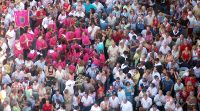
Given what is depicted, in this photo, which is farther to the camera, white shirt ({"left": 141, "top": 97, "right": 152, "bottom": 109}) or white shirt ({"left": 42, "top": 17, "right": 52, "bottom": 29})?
white shirt ({"left": 42, "top": 17, "right": 52, "bottom": 29})

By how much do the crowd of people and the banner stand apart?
10.2 inches

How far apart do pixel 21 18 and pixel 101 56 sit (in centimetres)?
449

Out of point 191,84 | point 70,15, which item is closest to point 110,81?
point 191,84

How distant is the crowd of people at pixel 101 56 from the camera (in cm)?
2081

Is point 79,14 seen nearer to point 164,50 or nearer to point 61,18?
point 61,18

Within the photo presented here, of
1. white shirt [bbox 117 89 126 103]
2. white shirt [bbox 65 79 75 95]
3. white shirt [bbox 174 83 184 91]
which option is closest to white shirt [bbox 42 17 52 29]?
white shirt [bbox 65 79 75 95]

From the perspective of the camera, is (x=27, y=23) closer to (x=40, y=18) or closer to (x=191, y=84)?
(x=40, y=18)

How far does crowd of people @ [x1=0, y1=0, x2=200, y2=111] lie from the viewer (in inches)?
819

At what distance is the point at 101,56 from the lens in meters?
22.7

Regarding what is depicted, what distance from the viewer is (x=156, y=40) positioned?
77.0 ft

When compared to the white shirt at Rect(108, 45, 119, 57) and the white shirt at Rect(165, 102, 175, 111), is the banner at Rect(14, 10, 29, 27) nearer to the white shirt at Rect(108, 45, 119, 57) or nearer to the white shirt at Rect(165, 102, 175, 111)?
the white shirt at Rect(108, 45, 119, 57)

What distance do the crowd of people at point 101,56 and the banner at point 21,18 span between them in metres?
0.26

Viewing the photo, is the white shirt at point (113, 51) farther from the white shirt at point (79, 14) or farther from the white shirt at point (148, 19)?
the white shirt at point (79, 14)

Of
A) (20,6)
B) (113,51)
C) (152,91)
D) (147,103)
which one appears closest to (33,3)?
(20,6)
